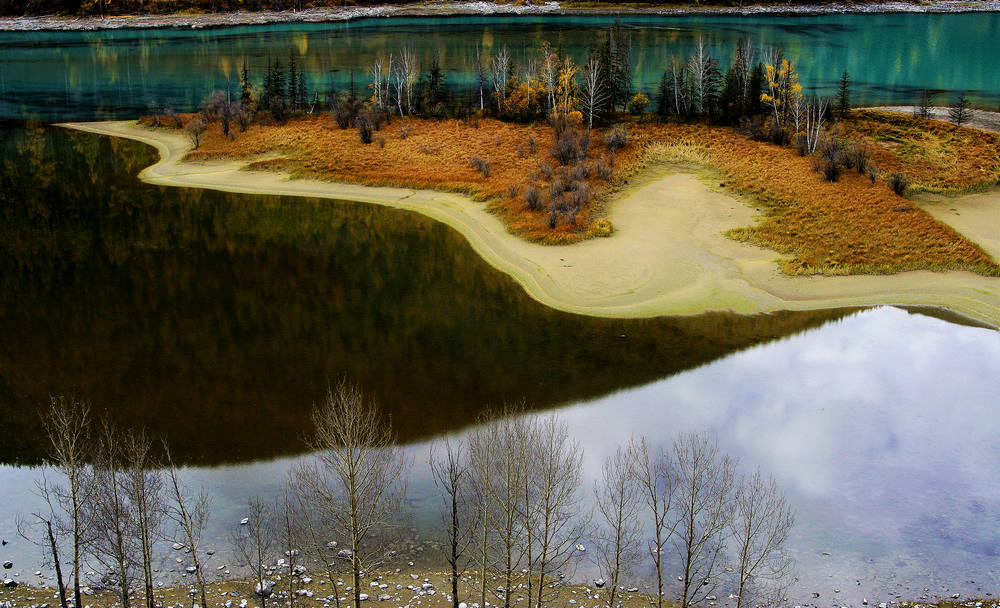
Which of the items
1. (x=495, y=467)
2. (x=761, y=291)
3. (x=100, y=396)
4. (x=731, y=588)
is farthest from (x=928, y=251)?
(x=100, y=396)

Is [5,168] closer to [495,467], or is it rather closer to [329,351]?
[329,351]

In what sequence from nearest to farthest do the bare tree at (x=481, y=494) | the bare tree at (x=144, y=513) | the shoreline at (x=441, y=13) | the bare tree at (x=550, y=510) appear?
the bare tree at (x=144, y=513), the bare tree at (x=550, y=510), the bare tree at (x=481, y=494), the shoreline at (x=441, y=13)

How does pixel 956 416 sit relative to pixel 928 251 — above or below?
below

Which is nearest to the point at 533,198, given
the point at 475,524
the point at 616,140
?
the point at 616,140

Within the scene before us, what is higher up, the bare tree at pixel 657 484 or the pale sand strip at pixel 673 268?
the pale sand strip at pixel 673 268

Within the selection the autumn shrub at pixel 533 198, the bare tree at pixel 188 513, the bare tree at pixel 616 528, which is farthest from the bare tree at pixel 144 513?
the autumn shrub at pixel 533 198

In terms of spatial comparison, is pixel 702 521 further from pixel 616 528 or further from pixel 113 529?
pixel 113 529

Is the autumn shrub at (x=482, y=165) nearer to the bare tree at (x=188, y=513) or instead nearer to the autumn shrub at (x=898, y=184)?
the autumn shrub at (x=898, y=184)
